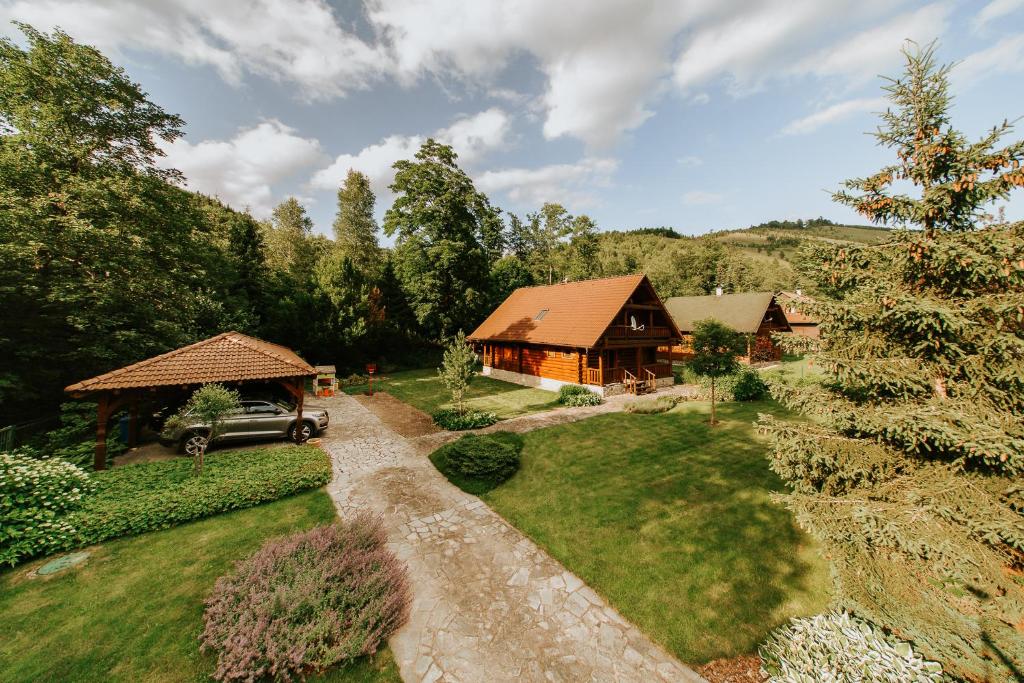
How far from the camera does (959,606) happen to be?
4.59m

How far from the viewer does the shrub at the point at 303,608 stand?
4562mm

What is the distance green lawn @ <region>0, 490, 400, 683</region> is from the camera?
4.70 m

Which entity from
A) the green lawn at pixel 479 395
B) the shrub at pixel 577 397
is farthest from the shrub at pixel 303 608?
the shrub at pixel 577 397

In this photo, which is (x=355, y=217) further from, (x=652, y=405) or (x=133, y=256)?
(x=652, y=405)

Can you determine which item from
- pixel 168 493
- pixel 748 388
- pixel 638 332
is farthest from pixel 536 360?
pixel 168 493

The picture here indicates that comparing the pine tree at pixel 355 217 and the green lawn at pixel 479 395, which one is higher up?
the pine tree at pixel 355 217

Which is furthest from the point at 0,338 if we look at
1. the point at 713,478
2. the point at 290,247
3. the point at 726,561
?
the point at 290,247

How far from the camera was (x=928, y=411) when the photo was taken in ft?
15.4

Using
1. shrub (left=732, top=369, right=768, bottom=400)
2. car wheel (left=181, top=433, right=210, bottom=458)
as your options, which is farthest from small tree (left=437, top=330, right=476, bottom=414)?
shrub (left=732, top=369, right=768, bottom=400)

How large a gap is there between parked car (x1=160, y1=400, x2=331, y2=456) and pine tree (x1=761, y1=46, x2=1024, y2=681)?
14.7 m

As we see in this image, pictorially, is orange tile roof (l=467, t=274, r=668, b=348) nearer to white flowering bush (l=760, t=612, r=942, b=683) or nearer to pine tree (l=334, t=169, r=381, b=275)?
white flowering bush (l=760, t=612, r=942, b=683)

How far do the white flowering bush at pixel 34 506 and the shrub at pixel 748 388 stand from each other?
24.0m

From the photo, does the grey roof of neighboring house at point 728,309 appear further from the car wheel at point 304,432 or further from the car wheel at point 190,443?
the car wheel at point 190,443

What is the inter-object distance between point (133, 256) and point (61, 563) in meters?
13.2
